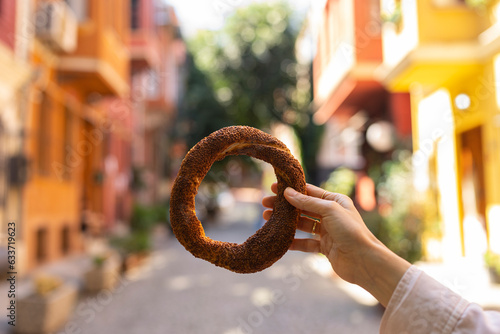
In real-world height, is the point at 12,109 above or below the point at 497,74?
below

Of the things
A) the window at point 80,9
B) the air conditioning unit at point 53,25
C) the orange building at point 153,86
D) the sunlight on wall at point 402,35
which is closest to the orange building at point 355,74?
the sunlight on wall at point 402,35

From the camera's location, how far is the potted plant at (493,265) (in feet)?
20.7

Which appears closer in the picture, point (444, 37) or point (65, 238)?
point (444, 37)

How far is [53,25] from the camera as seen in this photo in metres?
8.10

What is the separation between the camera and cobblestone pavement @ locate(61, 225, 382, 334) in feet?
17.5

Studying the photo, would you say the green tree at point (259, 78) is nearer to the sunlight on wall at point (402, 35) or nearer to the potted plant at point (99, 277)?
the sunlight on wall at point (402, 35)

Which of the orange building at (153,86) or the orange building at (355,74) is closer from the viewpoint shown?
the orange building at (355,74)

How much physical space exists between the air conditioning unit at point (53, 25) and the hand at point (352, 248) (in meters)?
7.80

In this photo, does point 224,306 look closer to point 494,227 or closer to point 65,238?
point 494,227

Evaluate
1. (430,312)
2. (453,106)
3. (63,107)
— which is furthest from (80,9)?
(430,312)

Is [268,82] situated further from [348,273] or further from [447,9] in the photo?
[348,273]

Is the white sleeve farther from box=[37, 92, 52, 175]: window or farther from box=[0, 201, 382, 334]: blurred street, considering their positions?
box=[37, 92, 52, 175]: window

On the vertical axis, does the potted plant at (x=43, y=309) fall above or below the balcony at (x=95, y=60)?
below

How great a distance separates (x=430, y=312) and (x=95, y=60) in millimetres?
9760
